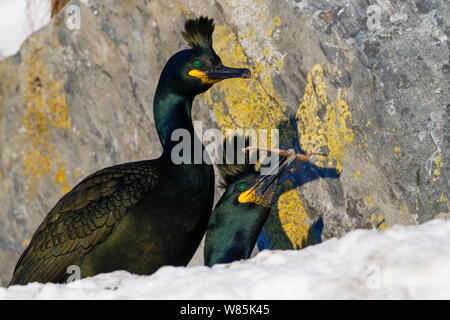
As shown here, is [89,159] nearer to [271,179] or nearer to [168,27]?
[168,27]

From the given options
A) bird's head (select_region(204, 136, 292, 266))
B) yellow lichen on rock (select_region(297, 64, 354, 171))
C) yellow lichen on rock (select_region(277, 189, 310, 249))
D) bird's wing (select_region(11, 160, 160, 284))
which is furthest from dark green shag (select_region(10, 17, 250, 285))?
yellow lichen on rock (select_region(277, 189, 310, 249))

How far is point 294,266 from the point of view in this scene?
8.02 ft

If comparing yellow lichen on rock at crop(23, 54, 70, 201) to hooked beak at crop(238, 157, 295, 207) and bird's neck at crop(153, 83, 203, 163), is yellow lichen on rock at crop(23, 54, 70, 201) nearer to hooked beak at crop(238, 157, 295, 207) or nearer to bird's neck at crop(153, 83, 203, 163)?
bird's neck at crop(153, 83, 203, 163)

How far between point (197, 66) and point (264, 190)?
0.87 meters

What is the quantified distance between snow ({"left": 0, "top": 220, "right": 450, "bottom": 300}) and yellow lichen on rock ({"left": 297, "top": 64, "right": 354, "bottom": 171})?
4.31 feet

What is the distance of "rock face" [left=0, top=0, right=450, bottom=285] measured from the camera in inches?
143

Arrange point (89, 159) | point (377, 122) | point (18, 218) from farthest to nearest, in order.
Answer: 1. point (18, 218)
2. point (89, 159)
3. point (377, 122)

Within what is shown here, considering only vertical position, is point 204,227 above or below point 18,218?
below

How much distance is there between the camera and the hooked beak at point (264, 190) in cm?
382

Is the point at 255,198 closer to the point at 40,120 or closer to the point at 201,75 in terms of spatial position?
the point at 201,75

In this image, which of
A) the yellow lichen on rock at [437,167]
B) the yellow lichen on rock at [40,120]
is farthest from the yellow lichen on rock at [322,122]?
the yellow lichen on rock at [40,120]
